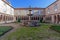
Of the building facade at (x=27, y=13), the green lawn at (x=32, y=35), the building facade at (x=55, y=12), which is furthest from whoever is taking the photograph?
the building facade at (x=27, y=13)

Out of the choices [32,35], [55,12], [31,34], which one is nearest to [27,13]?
[55,12]

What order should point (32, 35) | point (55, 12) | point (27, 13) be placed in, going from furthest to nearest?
1. point (27, 13)
2. point (55, 12)
3. point (32, 35)

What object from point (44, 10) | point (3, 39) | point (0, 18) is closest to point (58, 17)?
point (0, 18)

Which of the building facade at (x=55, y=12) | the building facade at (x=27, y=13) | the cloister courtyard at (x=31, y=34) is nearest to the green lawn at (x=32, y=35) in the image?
the cloister courtyard at (x=31, y=34)

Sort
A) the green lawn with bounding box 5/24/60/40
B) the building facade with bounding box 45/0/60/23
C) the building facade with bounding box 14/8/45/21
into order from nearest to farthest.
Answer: the green lawn with bounding box 5/24/60/40 → the building facade with bounding box 45/0/60/23 → the building facade with bounding box 14/8/45/21

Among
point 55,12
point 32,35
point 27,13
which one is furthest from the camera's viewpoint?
point 27,13

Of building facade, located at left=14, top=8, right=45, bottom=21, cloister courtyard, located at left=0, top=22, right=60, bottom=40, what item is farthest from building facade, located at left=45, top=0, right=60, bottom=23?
cloister courtyard, located at left=0, top=22, right=60, bottom=40

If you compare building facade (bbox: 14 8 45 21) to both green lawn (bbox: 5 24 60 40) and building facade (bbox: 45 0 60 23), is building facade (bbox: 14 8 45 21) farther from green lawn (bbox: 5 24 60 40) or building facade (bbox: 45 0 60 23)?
green lawn (bbox: 5 24 60 40)

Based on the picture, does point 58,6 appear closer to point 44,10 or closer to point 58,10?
point 58,10

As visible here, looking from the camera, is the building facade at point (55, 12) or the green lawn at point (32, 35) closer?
the green lawn at point (32, 35)

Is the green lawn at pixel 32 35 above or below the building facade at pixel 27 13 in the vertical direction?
below

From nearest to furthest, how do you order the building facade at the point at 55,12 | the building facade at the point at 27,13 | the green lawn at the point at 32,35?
the green lawn at the point at 32,35, the building facade at the point at 55,12, the building facade at the point at 27,13

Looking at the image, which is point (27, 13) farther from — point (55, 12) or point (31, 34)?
point (31, 34)

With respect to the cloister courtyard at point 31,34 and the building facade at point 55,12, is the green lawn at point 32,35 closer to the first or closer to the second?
the cloister courtyard at point 31,34
